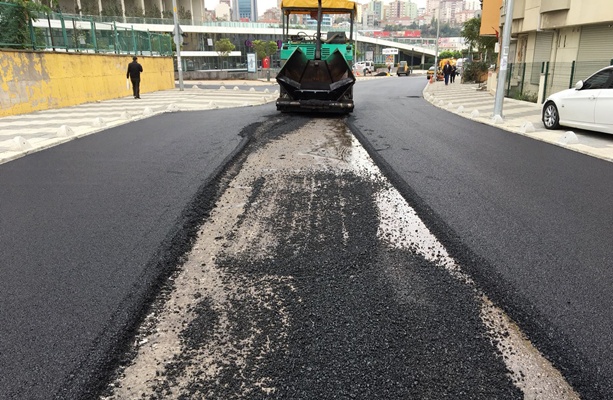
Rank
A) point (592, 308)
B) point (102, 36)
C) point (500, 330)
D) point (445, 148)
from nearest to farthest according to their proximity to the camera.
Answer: point (500, 330) < point (592, 308) < point (445, 148) < point (102, 36)

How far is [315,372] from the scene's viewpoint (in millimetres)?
2596

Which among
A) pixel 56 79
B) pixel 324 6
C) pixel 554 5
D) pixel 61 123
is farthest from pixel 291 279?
pixel 554 5

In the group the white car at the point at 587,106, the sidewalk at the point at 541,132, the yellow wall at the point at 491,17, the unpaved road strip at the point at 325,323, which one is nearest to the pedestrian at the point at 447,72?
the yellow wall at the point at 491,17

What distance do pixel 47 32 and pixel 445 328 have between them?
18499 millimetres

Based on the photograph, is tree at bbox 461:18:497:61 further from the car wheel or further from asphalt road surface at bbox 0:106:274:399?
asphalt road surface at bbox 0:106:274:399

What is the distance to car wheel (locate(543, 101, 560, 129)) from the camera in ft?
40.0

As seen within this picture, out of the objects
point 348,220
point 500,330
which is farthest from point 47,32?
point 500,330

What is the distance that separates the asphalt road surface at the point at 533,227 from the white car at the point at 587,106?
6.08 feet

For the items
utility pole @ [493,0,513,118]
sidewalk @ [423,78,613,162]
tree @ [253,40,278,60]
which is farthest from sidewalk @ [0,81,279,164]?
tree @ [253,40,278,60]

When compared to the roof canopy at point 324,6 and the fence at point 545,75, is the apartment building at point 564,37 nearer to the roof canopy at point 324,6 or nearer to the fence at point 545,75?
the fence at point 545,75

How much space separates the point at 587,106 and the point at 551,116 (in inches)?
51.5

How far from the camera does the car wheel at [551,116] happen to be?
12.2 meters

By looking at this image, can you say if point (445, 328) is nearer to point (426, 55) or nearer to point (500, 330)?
point (500, 330)

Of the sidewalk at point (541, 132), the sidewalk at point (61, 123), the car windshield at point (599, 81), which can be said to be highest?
the car windshield at point (599, 81)
